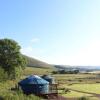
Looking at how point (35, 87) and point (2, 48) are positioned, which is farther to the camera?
point (2, 48)

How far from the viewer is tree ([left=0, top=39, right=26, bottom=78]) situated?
7996 cm

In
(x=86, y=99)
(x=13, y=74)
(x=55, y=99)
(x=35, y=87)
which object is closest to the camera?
(x=86, y=99)

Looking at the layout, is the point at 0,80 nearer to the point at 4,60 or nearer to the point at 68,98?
the point at 68,98

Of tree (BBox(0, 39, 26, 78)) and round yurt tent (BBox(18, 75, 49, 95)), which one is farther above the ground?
tree (BBox(0, 39, 26, 78))

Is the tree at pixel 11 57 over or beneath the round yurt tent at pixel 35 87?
over

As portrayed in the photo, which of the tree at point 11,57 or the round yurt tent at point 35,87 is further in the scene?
the tree at point 11,57

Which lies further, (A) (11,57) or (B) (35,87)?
(A) (11,57)

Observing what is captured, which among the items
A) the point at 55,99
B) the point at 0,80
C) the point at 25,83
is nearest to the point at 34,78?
the point at 25,83

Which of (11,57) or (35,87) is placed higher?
(11,57)

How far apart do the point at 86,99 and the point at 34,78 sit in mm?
13140

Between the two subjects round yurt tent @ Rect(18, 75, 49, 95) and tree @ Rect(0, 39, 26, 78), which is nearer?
round yurt tent @ Rect(18, 75, 49, 95)

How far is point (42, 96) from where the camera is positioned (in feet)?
154

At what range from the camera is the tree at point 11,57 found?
262ft

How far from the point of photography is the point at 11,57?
268ft
